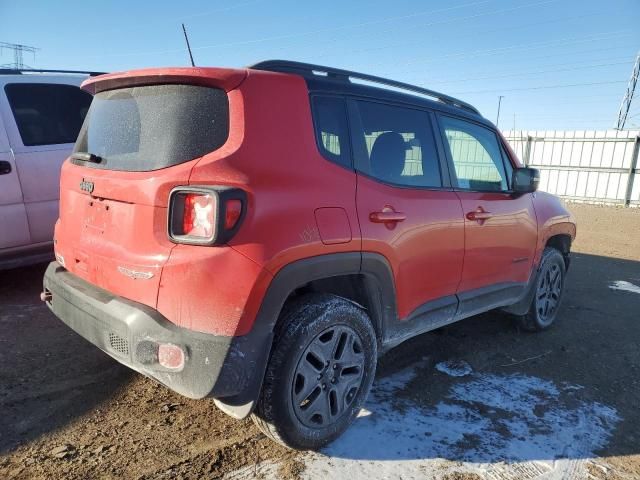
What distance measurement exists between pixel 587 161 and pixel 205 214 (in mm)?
16884

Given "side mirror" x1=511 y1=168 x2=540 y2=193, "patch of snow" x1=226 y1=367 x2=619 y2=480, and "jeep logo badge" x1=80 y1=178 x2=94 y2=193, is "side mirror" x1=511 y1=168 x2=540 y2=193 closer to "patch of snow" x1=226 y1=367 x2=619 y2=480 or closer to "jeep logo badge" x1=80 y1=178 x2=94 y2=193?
"patch of snow" x1=226 y1=367 x2=619 y2=480

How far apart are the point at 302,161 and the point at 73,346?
2458 millimetres

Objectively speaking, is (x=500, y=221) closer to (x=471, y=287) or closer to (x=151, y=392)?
(x=471, y=287)

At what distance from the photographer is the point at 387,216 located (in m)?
2.68

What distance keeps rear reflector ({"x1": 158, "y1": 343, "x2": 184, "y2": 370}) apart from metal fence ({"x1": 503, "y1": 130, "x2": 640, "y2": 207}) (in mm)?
14126

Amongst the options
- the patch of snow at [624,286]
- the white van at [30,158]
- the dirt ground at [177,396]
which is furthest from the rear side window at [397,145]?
the patch of snow at [624,286]

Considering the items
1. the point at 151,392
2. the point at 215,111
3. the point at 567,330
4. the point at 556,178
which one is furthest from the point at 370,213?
the point at 556,178

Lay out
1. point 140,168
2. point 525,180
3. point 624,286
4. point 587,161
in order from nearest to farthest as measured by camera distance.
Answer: point 140,168 < point 525,180 < point 624,286 < point 587,161

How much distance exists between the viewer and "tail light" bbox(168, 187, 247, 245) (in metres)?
2.03

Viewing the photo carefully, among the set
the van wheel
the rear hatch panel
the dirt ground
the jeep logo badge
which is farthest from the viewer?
the jeep logo badge

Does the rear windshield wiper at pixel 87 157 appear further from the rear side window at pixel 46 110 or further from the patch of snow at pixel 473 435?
the rear side window at pixel 46 110

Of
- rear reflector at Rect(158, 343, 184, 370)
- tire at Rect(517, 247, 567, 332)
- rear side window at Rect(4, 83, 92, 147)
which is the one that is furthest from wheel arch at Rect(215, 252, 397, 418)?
rear side window at Rect(4, 83, 92, 147)

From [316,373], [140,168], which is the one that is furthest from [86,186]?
[316,373]

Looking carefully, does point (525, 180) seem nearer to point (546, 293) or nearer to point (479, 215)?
point (479, 215)
